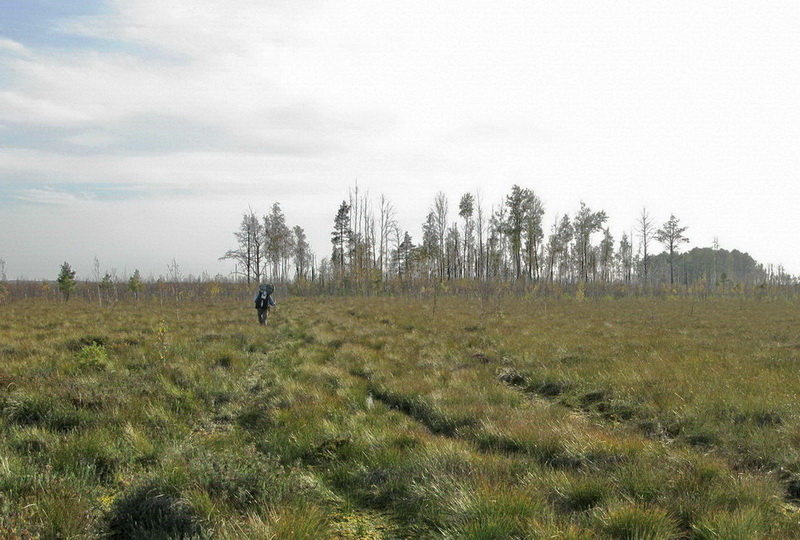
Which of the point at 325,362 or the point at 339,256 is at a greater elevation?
the point at 339,256

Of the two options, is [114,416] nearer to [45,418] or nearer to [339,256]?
[45,418]

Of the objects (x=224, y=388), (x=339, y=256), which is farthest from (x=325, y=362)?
(x=339, y=256)

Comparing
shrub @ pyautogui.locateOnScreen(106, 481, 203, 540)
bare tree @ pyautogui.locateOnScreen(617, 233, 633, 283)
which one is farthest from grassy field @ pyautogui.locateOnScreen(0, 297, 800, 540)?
bare tree @ pyautogui.locateOnScreen(617, 233, 633, 283)

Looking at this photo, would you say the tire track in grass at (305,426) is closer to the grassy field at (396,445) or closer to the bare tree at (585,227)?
the grassy field at (396,445)

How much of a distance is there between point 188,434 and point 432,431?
3073mm

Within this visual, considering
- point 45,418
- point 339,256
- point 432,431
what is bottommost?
point 432,431

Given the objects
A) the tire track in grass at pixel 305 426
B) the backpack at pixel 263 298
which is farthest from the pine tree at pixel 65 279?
the tire track in grass at pixel 305 426

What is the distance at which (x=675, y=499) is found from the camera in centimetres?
351

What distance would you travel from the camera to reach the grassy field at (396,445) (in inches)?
125

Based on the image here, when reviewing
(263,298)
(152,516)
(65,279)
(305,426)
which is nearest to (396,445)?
(305,426)

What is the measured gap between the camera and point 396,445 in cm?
487

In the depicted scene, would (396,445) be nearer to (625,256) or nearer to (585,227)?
(585,227)

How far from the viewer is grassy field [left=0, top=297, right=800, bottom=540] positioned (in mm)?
3186

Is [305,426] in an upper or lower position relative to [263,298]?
lower
